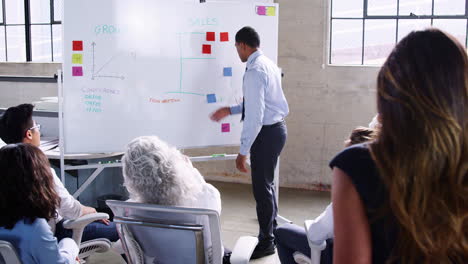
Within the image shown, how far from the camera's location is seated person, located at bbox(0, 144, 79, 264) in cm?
200

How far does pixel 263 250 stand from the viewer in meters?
3.55

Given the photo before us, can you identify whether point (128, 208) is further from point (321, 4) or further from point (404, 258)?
point (321, 4)

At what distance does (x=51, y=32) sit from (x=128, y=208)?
5.21 m

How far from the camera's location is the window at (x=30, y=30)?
652cm

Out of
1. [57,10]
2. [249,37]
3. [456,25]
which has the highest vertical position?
[57,10]

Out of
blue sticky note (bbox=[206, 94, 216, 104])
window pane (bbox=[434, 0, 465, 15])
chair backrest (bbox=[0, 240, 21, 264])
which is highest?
window pane (bbox=[434, 0, 465, 15])

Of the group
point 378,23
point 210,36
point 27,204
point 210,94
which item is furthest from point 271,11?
point 27,204

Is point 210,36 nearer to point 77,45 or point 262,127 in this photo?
point 262,127

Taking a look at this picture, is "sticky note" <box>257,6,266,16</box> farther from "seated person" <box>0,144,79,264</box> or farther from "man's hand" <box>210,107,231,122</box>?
"seated person" <box>0,144,79,264</box>

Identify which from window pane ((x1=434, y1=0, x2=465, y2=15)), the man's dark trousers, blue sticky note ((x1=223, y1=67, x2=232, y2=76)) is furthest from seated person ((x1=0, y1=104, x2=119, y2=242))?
window pane ((x1=434, y1=0, x2=465, y2=15))

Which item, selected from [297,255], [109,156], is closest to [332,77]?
[109,156]

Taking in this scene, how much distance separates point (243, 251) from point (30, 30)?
5626mm

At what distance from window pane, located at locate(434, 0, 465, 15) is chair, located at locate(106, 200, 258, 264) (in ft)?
12.0

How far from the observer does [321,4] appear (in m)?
5.02
